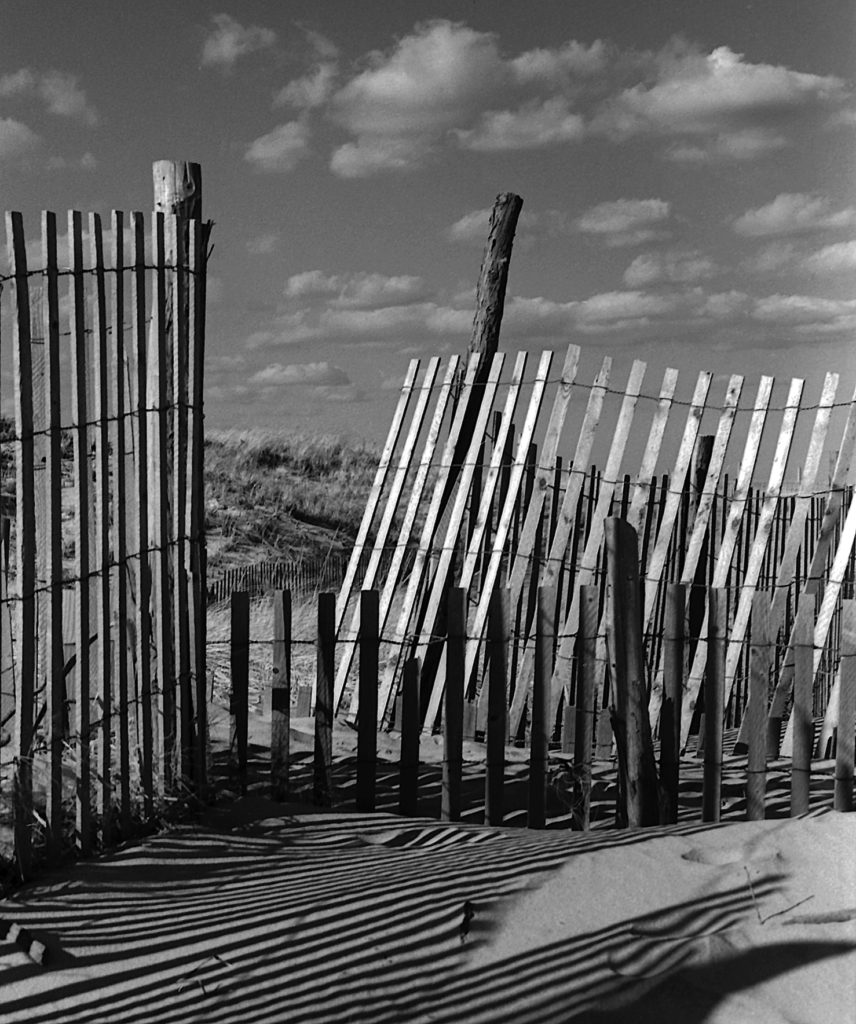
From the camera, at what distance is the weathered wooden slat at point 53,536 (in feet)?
12.5

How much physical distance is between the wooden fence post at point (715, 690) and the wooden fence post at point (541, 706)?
0.60 metres

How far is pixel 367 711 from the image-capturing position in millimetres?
4664

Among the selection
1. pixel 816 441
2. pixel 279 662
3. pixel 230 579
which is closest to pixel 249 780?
pixel 279 662

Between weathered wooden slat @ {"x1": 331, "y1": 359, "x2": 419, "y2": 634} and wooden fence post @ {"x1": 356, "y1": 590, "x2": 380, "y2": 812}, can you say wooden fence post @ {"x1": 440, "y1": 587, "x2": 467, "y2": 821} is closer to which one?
wooden fence post @ {"x1": 356, "y1": 590, "x2": 380, "y2": 812}

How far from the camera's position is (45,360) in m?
3.84

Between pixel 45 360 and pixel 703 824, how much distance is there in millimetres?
2726

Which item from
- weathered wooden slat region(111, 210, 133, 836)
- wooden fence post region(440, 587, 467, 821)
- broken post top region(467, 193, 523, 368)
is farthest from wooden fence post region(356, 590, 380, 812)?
broken post top region(467, 193, 523, 368)

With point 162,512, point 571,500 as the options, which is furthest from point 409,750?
point 571,500

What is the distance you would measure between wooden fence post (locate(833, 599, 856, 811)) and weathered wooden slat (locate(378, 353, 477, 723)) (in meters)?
2.76

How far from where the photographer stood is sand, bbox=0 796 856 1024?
2959 millimetres

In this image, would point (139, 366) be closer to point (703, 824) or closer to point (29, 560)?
→ point (29, 560)

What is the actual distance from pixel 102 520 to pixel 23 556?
1.15 ft

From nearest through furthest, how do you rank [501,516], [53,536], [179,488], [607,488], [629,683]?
[53,536], [629,683], [179,488], [607,488], [501,516]

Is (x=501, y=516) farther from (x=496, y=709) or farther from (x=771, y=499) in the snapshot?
(x=496, y=709)
